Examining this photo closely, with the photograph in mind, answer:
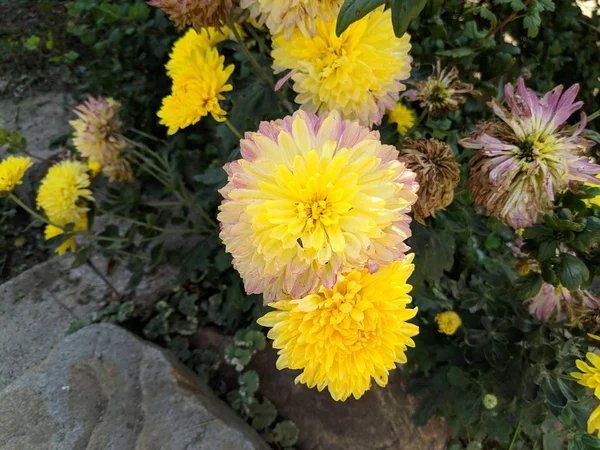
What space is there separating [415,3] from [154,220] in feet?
3.42

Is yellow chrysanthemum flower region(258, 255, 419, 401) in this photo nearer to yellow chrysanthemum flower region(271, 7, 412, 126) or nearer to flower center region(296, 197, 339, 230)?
flower center region(296, 197, 339, 230)

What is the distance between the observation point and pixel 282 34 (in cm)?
89

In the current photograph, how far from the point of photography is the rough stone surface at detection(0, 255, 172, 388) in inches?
60.2

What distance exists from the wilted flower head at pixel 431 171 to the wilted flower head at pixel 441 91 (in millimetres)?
204

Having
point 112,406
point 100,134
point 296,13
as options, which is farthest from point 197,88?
point 112,406

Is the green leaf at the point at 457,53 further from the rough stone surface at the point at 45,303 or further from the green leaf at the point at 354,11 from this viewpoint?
the rough stone surface at the point at 45,303

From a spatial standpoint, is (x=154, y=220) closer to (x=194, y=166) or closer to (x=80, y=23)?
(x=194, y=166)

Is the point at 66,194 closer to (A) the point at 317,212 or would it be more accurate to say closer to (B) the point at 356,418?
(A) the point at 317,212

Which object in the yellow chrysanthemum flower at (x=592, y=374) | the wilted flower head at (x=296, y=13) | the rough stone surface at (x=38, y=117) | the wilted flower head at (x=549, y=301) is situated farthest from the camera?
the rough stone surface at (x=38, y=117)

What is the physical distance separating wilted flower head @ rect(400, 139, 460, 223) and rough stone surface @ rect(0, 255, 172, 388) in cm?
113

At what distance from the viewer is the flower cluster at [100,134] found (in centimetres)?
133

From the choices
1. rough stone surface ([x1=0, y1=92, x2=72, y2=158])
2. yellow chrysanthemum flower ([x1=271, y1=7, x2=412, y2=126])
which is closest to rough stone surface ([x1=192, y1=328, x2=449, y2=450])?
yellow chrysanthemum flower ([x1=271, y1=7, x2=412, y2=126])

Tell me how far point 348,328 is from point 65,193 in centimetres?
97

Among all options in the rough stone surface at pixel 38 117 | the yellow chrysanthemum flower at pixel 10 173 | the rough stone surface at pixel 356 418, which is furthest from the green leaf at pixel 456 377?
the rough stone surface at pixel 38 117
